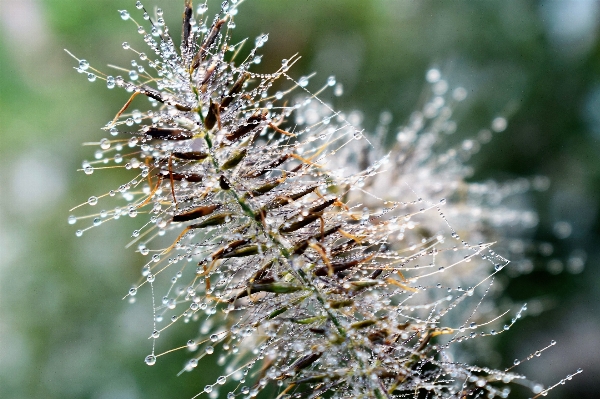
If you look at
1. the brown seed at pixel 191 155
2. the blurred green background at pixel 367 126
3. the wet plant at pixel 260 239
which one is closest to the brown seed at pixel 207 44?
the wet plant at pixel 260 239

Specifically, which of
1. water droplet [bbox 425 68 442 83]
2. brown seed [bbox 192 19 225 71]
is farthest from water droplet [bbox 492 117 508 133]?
brown seed [bbox 192 19 225 71]

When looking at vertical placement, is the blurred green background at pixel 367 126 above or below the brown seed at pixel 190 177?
above

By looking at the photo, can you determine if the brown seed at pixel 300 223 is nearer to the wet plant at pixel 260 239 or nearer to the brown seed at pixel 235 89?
the wet plant at pixel 260 239

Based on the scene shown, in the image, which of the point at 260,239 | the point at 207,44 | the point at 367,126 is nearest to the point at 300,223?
the point at 260,239

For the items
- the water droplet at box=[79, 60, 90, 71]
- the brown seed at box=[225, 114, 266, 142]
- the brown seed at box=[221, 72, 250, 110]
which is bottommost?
the brown seed at box=[225, 114, 266, 142]

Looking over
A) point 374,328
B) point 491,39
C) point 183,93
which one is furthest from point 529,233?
point 183,93

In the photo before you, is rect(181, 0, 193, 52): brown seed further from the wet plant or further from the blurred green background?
the blurred green background

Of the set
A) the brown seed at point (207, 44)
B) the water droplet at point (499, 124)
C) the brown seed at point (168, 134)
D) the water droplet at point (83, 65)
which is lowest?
the brown seed at point (168, 134)

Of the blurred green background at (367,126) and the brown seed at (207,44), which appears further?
the blurred green background at (367,126)

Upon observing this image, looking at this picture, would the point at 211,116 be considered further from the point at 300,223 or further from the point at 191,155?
the point at 300,223
